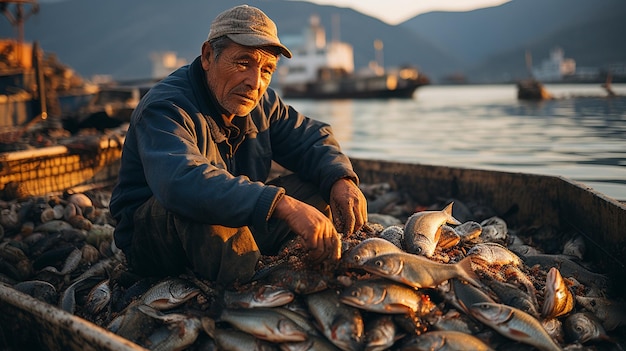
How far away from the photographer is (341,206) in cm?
335

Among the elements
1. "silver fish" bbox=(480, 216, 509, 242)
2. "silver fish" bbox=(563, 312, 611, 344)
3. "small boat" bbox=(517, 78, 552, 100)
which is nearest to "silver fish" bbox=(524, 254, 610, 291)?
"silver fish" bbox=(480, 216, 509, 242)

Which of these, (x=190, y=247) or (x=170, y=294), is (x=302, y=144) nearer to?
(x=190, y=247)

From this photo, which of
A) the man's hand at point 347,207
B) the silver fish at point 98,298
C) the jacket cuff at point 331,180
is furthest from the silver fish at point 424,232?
the silver fish at point 98,298

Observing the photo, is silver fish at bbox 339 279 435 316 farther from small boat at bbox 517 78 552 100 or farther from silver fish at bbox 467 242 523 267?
small boat at bbox 517 78 552 100

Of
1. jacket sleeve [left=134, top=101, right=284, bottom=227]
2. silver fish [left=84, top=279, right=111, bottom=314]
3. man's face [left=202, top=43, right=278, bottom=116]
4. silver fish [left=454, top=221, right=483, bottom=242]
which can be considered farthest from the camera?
silver fish [left=454, top=221, right=483, bottom=242]

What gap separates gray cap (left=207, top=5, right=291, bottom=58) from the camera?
2928 mm

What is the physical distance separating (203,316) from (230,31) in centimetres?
155

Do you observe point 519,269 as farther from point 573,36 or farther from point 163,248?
point 573,36

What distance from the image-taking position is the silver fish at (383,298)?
242 cm

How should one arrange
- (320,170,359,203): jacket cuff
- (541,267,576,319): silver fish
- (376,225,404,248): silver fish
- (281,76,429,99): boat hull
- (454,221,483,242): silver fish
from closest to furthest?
1. (541,267,576,319): silver fish
2. (376,225,404,248): silver fish
3. (320,170,359,203): jacket cuff
4. (454,221,483,242): silver fish
5. (281,76,429,99): boat hull

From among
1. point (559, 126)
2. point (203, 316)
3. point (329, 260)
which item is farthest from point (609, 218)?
point (559, 126)

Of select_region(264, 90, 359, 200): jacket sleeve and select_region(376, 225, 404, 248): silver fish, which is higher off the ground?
select_region(264, 90, 359, 200): jacket sleeve

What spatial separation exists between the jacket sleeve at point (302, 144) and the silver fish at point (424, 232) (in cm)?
50

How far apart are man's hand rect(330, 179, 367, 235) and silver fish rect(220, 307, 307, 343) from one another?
0.94 metres
